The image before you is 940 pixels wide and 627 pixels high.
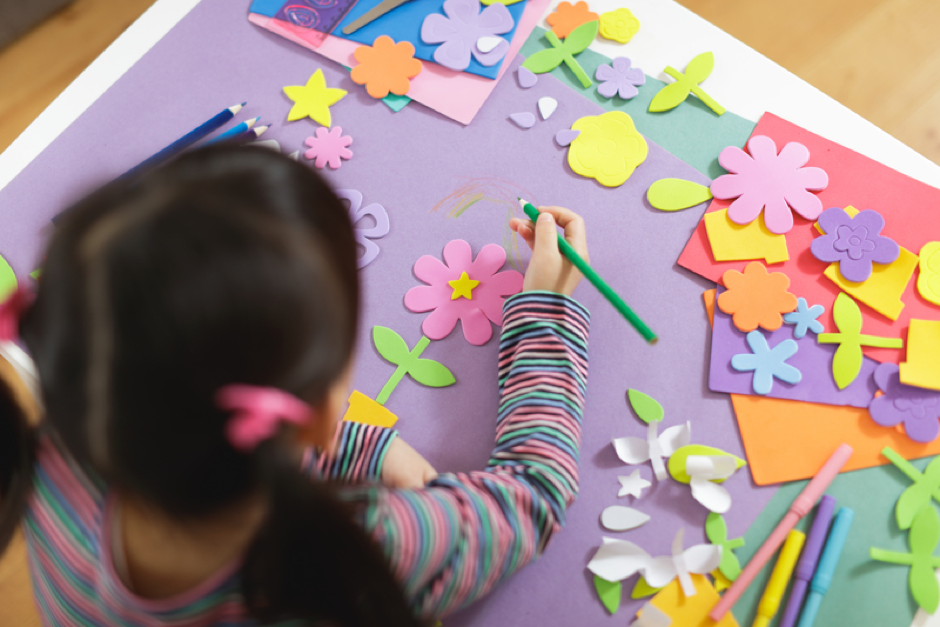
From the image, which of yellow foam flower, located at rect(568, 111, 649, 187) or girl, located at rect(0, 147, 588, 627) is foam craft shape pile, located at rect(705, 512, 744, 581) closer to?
girl, located at rect(0, 147, 588, 627)

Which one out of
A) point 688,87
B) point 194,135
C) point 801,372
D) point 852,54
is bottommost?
point 194,135

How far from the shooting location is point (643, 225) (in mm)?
611

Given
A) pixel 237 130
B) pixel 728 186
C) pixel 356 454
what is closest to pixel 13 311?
pixel 356 454

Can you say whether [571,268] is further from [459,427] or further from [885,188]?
[885,188]

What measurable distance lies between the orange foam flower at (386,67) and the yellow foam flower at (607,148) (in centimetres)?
19

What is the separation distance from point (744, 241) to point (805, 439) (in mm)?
187

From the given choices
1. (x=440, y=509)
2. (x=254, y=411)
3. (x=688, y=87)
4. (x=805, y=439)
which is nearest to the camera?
(x=254, y=411)

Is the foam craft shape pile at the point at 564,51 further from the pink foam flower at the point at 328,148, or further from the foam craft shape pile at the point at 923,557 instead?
the foam craft shape pile at the point at 923,557

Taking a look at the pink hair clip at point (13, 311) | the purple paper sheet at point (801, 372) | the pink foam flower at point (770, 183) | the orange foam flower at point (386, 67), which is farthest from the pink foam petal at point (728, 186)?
the pink hair clip at point (13, 311)

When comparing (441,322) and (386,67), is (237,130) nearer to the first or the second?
(386,67)

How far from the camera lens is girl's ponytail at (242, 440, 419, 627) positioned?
0.31 metres

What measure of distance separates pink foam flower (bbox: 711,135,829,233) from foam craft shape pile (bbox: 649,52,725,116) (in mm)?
61

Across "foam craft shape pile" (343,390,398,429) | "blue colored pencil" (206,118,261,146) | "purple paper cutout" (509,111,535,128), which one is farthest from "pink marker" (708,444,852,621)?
"blue colored pencil" (206,118,261,146)

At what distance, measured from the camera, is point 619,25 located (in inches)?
26.4
